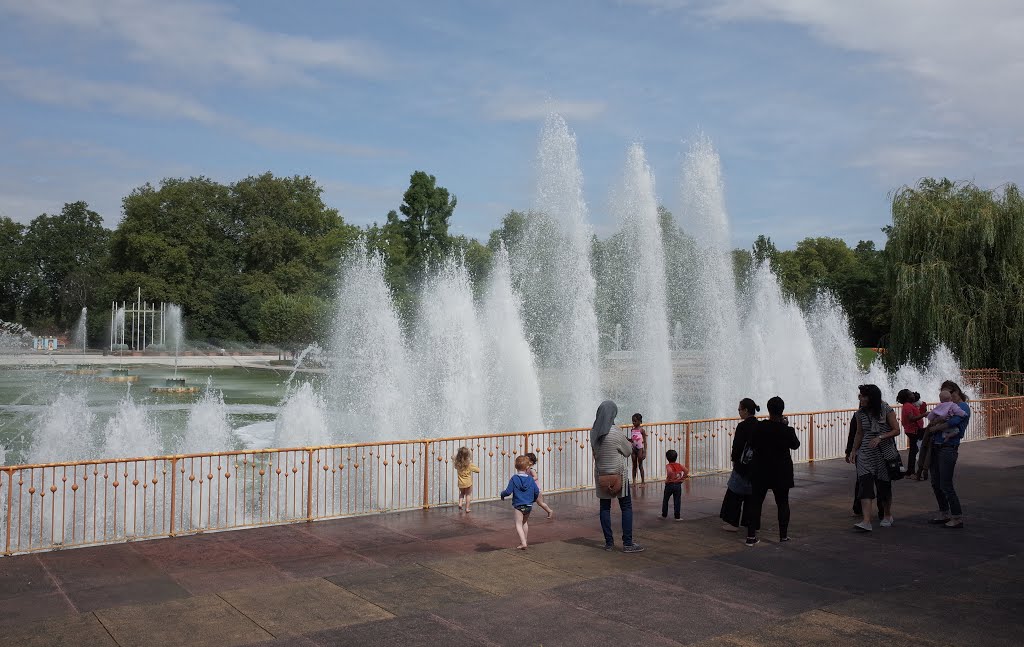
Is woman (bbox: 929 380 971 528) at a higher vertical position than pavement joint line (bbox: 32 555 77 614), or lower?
higher

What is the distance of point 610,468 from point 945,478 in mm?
4575

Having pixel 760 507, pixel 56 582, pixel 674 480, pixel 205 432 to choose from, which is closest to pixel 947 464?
pixel 760 507

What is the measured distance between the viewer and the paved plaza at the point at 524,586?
6.41 m

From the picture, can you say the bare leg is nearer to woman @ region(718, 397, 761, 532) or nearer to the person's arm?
woman @ region(718, 397, 761, 532)

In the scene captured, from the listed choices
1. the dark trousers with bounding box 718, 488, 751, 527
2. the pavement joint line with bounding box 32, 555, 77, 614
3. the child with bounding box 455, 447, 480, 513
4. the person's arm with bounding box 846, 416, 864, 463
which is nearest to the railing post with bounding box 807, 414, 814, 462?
the person's arm with bounding box 846, 416, 864, 463

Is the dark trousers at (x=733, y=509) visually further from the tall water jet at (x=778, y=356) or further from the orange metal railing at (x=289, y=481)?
the tall water jet at (x=778, y=356)

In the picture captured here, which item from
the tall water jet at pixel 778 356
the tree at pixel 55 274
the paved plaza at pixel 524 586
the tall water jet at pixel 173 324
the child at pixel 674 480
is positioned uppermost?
the tree at pixel 55 274

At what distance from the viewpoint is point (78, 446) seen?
52.9ft

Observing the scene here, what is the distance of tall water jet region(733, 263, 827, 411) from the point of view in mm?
25172

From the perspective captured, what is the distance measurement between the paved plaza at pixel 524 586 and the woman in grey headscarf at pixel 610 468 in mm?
308

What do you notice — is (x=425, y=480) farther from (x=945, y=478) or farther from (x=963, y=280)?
(x=963, y=280)

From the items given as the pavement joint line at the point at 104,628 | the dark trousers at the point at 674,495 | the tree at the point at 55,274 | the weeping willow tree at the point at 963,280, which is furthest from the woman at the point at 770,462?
the tree at the point at 55,274

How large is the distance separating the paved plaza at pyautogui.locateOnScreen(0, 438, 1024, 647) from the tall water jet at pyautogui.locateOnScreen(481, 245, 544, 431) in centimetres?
716

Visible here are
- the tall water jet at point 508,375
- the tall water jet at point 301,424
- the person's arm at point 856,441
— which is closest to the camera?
the person's arm at point 856,441
